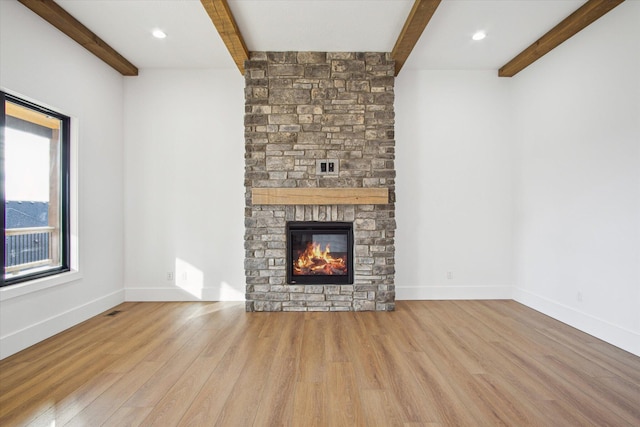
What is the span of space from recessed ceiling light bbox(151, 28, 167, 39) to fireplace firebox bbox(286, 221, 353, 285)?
238 cm

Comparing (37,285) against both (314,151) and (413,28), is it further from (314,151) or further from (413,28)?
(413,28)

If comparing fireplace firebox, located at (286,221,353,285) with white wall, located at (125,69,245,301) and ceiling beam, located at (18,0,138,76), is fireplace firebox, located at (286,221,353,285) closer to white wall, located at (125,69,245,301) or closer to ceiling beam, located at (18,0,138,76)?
white wall, located at (125,69,245,301)

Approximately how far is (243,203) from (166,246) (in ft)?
3.73

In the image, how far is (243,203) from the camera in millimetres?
4051

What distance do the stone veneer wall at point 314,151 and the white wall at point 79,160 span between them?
5.55ft

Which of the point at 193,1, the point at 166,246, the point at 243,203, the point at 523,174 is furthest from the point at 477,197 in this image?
the point at 166,246

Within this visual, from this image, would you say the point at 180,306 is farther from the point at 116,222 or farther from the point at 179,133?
the point at 179,133

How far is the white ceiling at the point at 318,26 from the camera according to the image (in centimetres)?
283

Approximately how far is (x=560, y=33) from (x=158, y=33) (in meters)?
4.04

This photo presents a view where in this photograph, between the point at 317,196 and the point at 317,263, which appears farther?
the point at 317,263

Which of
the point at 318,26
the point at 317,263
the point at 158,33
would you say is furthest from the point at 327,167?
the point at 158,33

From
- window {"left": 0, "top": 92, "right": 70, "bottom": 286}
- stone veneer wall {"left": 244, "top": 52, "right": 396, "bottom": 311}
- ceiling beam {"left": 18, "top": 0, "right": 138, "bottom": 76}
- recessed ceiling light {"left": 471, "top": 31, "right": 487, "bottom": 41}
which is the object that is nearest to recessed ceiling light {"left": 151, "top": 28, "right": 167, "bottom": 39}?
ceiling beam {"left": 18, "top": 0, "right": 138, "bottom": 76}

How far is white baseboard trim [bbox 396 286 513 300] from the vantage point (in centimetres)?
410

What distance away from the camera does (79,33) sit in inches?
123
